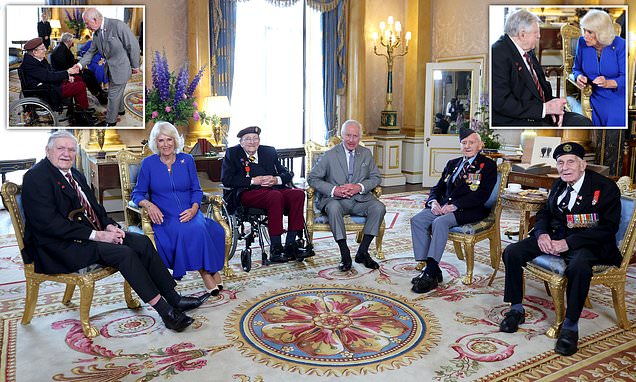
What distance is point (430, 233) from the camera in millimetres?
4637

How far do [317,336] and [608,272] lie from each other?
1851 millimetres

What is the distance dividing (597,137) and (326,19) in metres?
4.50

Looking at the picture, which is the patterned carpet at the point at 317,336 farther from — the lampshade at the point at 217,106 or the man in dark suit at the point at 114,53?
the lampshade at the point at 217,106

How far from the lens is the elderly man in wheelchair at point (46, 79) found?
20.2ft

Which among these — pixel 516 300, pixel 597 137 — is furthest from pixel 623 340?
pixel 597 137

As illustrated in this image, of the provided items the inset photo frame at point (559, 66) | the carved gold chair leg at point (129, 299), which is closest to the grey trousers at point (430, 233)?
the inset photo frame at point (559, 66)

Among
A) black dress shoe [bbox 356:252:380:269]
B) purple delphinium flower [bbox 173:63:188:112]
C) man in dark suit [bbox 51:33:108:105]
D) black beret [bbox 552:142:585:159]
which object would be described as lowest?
black dress shoe [bbox 356:252:380:269]

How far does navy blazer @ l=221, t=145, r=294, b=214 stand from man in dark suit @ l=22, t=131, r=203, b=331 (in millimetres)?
1383

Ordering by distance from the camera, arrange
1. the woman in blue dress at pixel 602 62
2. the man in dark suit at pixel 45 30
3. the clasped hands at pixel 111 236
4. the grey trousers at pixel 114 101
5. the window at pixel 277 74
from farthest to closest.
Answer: the window at pixel 277 74 < the grey trousers at pixel 114 101 < the man in dark suit at pixel 45 30 < the woman in blue dress at pixel 602 62 < the clasped hands at pixel 111 236

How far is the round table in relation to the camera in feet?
14.3

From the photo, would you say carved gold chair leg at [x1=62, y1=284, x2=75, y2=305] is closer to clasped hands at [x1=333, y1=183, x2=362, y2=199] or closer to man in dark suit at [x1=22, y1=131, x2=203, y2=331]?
man in dark suit at [x1=22, y1=131, x2=203, y2=331]

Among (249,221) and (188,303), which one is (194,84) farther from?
(188,303)

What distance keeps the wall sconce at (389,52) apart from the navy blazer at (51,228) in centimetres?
677

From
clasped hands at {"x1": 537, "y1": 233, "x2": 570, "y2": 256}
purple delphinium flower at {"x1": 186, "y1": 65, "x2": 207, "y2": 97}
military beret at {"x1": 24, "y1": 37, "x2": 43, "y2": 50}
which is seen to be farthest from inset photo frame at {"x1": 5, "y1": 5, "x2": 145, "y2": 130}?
clasped hands at {"x1": 537, "y1": 233, "x2": 570, "y2": 256}
